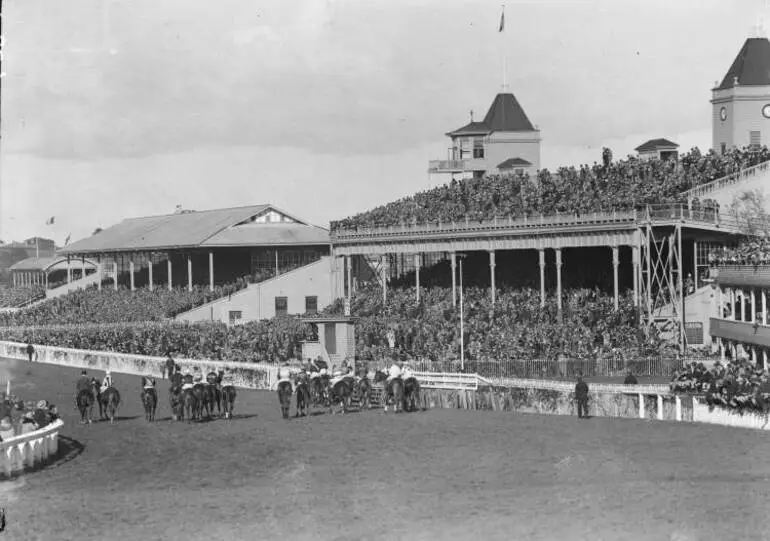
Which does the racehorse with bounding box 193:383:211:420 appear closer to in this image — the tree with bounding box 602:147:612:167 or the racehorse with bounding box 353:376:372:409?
the racehorse with bounding box 353:376:372:409

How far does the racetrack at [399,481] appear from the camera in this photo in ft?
66.0

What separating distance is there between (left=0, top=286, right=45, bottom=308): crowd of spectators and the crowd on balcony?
33.8 meters

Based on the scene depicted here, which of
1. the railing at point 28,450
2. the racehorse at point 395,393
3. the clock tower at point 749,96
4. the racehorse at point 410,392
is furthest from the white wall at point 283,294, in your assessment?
the railing at point 28,450

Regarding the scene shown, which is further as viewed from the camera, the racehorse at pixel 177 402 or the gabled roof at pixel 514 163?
the gabled roof at pixel 514 163

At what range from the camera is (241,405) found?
127ft

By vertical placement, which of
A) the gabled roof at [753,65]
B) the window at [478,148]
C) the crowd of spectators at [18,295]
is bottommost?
the crowd of spectators at [18,295]

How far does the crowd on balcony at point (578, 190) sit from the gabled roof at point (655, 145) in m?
3.02

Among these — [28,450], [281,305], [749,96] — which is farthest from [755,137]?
[28,450]

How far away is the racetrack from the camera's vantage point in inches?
792

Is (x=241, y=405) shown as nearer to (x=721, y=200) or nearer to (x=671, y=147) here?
(x=721, y=200)

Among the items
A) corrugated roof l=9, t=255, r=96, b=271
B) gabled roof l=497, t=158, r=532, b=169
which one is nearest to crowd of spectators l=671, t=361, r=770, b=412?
gabled roof l=497, t=158, r=532, b=169

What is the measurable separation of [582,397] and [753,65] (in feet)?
104

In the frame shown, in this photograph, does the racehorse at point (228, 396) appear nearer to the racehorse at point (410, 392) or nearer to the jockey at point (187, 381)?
the jockey at point (187, 381)

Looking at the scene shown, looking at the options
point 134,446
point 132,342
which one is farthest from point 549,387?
point 132,342
